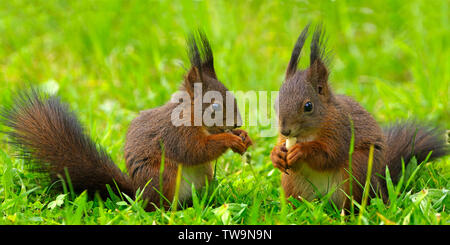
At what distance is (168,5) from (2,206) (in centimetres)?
305

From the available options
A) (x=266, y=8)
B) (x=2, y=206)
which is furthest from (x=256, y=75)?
(x=2, y=206)

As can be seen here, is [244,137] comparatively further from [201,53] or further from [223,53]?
[223,53]

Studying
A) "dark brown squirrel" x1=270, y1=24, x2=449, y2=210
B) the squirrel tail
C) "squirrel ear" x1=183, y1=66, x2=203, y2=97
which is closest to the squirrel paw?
"dark brown squirrel" x1=270, y1=24, x2=449, y2=210

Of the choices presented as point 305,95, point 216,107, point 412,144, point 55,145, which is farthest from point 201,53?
point 412,144

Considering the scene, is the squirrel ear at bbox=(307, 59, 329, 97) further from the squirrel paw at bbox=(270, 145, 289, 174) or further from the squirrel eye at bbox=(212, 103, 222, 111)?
the squirrel eye at bbox=(212, 103, 222, 111)

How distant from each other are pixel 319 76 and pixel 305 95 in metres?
0.16

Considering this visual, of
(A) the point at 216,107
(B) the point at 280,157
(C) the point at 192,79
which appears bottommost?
(B) the point at 280,157

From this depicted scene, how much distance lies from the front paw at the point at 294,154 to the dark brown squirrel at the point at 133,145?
0.79ft

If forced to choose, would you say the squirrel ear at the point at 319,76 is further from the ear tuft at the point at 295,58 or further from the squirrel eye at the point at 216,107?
the squirrel eye at the point at 216,107

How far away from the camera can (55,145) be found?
2406mm

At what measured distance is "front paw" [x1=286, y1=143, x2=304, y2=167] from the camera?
2.29 metres

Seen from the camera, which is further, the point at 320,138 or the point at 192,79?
the point at 192,79
